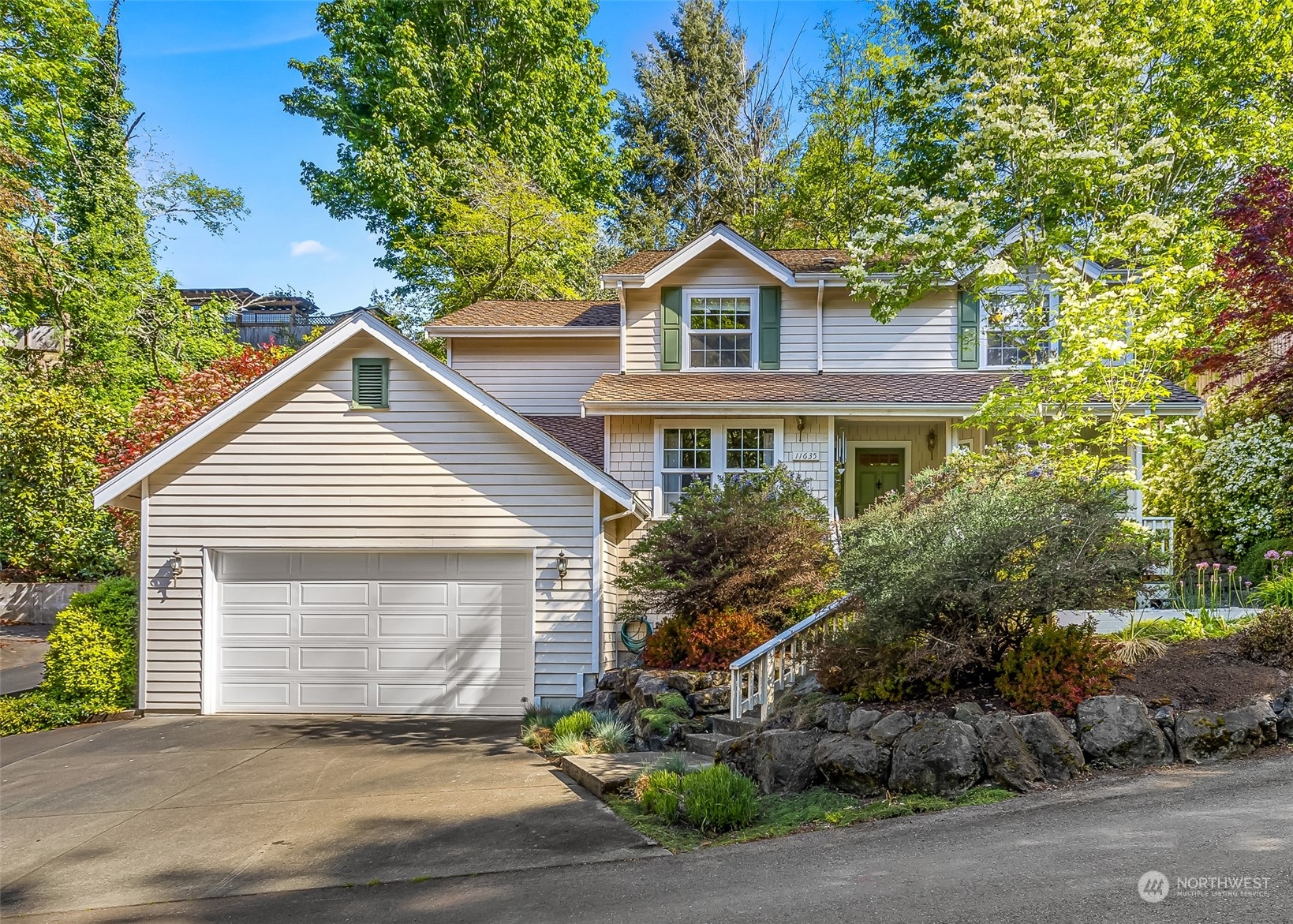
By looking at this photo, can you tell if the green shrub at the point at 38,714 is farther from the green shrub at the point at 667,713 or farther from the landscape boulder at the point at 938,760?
the landscape boulder at the point at 938,760

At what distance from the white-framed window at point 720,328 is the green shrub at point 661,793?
393 inches

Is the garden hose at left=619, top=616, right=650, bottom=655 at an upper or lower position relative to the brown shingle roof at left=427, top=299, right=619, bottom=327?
lower

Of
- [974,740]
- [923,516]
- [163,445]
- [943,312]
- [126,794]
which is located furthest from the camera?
[943,312]

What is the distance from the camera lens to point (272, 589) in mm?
12648

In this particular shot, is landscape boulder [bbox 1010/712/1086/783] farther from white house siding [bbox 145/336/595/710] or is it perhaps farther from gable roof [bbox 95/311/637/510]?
white house siding [bbox 145/336/595/710]

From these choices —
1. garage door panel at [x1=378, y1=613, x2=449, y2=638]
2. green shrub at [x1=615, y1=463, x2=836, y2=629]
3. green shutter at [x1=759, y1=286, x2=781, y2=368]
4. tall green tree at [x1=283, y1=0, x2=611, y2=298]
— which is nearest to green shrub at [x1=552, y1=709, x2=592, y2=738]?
green shrub at [x1=615, y1=463, x2=836, y2=629]

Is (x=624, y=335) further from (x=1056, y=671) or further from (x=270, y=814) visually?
(x=1056, y=671)

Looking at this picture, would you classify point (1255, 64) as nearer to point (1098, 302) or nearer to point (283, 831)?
point (1098, 302)

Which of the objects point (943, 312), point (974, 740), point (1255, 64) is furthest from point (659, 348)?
point (1255, 64)

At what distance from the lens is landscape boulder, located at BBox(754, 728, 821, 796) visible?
732cm

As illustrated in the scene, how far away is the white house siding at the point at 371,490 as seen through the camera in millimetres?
12453

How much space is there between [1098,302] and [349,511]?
10.0 m

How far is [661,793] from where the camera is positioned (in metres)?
7.09

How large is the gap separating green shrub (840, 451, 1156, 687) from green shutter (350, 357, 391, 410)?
7385mm
